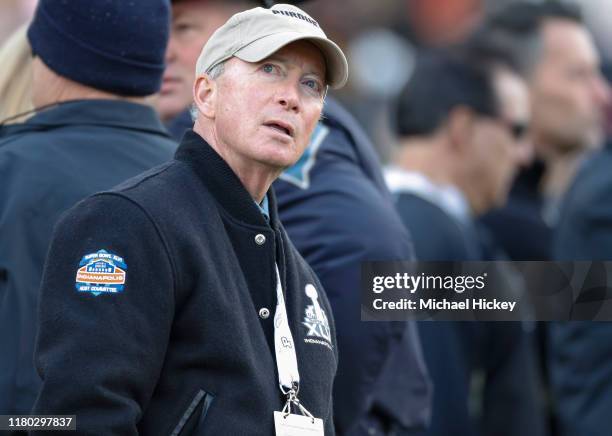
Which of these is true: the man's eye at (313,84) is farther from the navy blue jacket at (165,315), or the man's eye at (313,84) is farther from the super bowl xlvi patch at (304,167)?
the super bowl xlvi patch at (304,167)

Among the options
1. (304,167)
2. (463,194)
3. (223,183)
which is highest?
(463,194)

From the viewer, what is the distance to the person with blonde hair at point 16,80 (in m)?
3.86

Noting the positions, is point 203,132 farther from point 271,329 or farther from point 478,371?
point 478,371

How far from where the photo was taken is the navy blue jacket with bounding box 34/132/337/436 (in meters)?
2.66

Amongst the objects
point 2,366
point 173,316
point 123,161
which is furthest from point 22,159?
point 173,316

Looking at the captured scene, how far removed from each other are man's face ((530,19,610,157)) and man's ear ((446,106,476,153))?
1.59m

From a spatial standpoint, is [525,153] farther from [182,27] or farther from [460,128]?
[182,27]

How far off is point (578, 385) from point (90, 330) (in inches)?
149

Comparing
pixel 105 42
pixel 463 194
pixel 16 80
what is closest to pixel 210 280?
pixel 105 42

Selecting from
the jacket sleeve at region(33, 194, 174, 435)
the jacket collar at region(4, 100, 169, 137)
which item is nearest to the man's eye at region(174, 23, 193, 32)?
the jacket collar at region(4, 100, 169, 137)

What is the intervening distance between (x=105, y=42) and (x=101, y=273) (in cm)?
108

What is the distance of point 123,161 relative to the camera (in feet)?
11.4

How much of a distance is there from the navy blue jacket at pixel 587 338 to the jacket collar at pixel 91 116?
2732 mm

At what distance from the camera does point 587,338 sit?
600 cm
